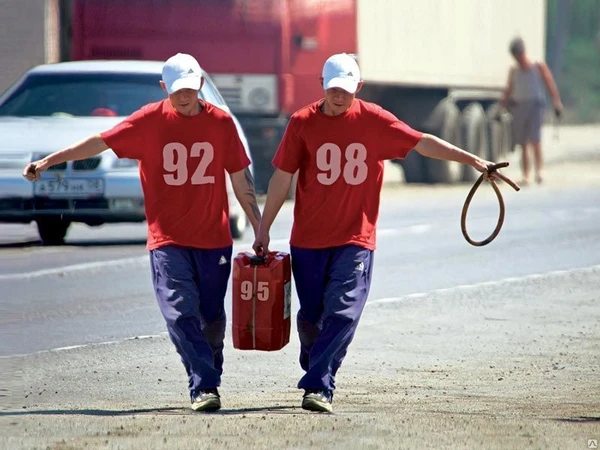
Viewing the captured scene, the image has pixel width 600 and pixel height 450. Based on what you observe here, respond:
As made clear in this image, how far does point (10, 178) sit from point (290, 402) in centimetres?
757

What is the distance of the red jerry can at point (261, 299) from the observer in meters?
8.19

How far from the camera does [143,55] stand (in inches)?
857

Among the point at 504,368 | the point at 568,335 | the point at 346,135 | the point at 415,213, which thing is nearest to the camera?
the point at 346,135

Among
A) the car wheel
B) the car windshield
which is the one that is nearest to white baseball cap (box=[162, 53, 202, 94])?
the car wheel

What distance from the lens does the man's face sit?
26.1ft

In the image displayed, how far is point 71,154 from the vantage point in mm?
8250

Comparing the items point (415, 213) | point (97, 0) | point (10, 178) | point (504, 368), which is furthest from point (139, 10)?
point (504, 368)

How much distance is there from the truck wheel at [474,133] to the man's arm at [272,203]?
2048cm

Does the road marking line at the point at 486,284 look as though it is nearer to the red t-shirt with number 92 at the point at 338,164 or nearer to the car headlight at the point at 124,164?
the car headlight at the point at 124,164

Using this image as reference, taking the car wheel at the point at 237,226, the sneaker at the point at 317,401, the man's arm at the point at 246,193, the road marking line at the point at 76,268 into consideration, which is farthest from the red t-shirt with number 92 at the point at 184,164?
the car wheel at the point at 237,226

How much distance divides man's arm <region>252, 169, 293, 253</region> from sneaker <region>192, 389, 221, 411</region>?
71 centimetres

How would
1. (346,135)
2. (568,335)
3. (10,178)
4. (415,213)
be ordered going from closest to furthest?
1. (346,135)
2. (568,335)
3. (10,178)
4. (415,213)

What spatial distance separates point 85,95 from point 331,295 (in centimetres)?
870

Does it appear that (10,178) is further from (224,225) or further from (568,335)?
(224,225)
